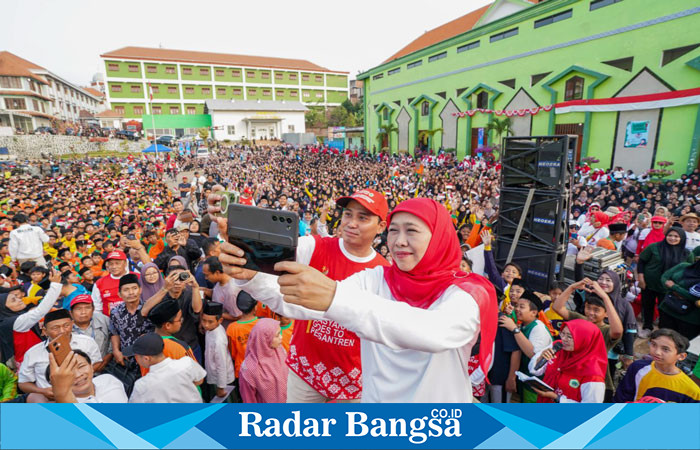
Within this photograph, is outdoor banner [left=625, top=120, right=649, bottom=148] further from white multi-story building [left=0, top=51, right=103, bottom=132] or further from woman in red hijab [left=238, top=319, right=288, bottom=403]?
white multi-story building [left=0, top=51, right=103, bottom=132]

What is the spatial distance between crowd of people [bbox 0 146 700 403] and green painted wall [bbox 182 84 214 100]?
4683cm

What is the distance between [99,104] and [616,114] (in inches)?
3103

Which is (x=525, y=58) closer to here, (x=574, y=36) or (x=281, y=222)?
(x=574, y=36)

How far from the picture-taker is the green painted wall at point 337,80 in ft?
185

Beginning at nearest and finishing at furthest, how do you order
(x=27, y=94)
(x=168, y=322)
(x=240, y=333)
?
(x=168, y=322) < (x=240, y=333) < (x=27, y=94)

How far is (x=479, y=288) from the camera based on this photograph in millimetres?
1283

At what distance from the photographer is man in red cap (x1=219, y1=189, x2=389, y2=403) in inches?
79.4

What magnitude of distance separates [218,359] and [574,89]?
845 inches

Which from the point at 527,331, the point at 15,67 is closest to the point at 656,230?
the point at 527,331

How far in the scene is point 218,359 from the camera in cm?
319

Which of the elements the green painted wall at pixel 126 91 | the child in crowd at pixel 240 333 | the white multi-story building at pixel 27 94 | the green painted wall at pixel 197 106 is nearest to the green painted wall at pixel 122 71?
the green painted wall at pixel 126 91

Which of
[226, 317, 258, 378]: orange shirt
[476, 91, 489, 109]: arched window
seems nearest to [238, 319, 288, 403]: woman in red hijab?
[226, 317, 258, 378]: orange shirt

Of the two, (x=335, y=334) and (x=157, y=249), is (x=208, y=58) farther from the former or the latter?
(x=335, y=334)

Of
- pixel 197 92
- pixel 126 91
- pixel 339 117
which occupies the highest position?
pixel 197 92
